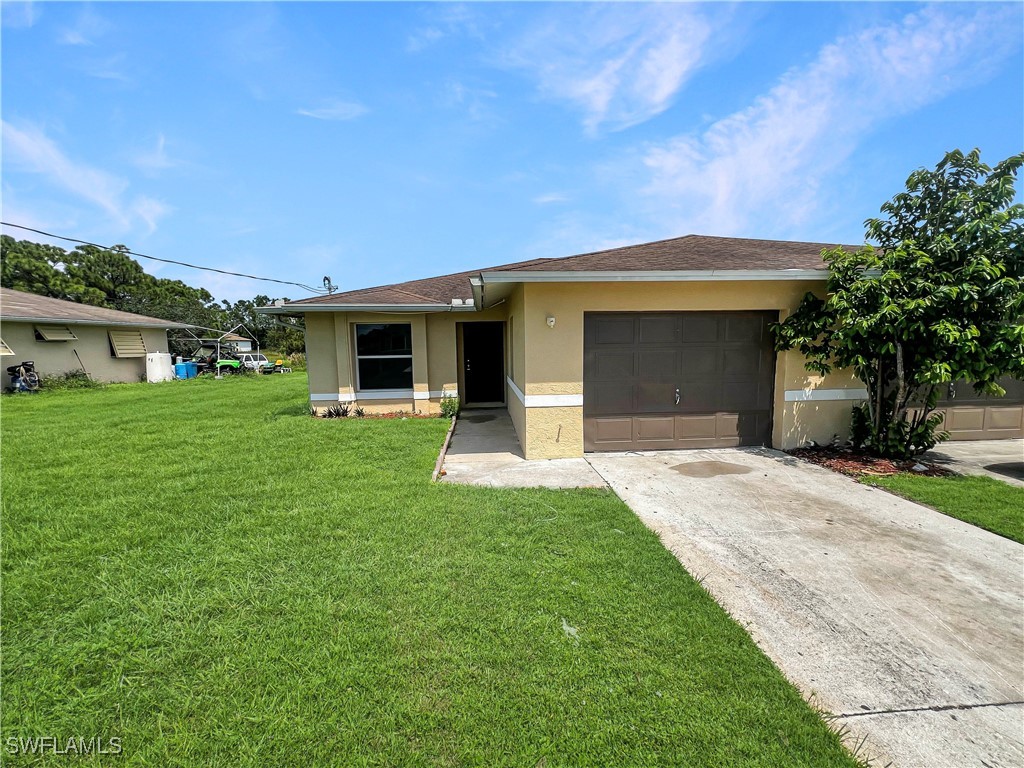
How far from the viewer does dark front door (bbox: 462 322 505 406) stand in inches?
417

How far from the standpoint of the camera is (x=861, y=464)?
5.68m

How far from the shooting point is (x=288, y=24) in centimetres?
695

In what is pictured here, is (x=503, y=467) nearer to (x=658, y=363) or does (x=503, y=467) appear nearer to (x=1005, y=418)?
(x=658, y=363)

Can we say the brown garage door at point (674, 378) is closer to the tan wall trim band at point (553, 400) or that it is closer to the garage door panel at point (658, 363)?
the garage door panel at point (658, 363)

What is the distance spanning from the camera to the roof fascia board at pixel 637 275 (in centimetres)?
544

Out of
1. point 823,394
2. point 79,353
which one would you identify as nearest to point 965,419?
point 823,394

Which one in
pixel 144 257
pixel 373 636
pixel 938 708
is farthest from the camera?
pixel 144 257

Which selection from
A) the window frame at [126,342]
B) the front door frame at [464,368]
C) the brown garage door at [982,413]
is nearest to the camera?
the brown garage door at [982,413]

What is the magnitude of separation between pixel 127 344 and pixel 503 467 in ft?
69.4

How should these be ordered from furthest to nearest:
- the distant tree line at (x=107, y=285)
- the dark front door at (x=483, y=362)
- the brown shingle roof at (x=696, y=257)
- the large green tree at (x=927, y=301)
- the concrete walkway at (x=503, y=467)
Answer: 1. the distant tree line at (x=107, y=285)
2. the dark front door at (x=483, y=362)
3. the brown shingle roof at (x=696, y=257)
4. the concrete walkway at (x=503, y=467)
5. the large green tree at (x=927, y=301)

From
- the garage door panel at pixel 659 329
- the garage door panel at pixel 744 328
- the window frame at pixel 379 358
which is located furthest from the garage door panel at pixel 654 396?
the window frame at pixel 379 358

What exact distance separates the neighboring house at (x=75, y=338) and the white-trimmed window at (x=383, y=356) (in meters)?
13.9

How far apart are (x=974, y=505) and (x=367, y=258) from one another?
2420 cm

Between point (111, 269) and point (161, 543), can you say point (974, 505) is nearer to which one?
point (161, 543)
